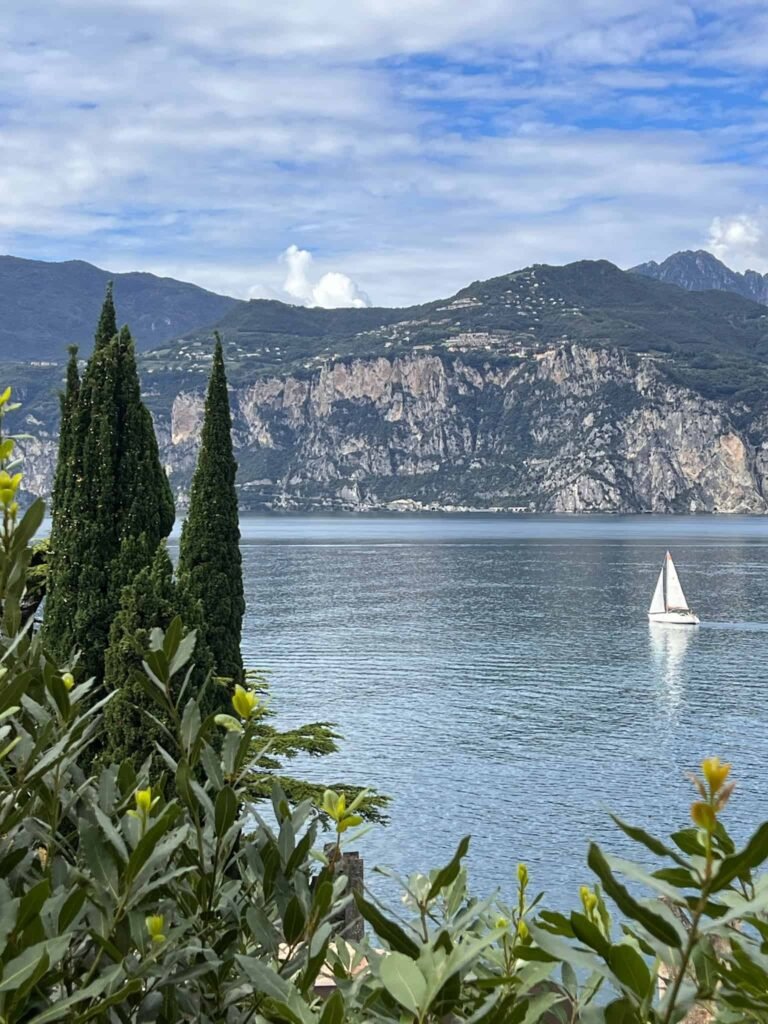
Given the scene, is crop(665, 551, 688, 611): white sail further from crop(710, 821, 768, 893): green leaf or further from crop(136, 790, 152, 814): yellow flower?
crop(710, 821, 768, 893): green leaf

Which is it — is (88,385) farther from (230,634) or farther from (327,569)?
(327,569)

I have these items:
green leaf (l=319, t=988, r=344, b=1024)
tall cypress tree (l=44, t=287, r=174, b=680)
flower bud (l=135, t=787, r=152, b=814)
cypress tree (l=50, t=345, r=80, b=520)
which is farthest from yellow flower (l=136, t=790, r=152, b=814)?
cypress tree (l=50, t=345, r=80, b=520)

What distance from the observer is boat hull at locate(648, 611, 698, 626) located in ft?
204

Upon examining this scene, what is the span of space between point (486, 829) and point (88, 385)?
52.5 feet

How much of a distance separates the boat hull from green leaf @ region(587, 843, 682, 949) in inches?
2489

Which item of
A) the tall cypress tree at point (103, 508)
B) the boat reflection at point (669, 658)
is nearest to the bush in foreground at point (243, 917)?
the tall cypress tree at point (103, 508)

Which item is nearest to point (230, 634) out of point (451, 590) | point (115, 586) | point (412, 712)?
point (115, 586)

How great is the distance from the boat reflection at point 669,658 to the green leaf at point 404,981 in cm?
4096

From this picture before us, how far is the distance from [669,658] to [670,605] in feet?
38.0

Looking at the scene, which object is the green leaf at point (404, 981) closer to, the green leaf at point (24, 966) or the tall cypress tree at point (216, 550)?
the green leaf at point (24, 966)

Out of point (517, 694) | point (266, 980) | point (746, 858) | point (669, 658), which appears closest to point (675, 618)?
point (669, 658)

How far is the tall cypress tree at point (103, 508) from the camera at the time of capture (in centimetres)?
1511

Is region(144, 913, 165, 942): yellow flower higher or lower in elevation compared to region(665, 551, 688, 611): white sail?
higher

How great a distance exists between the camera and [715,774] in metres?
1.00
